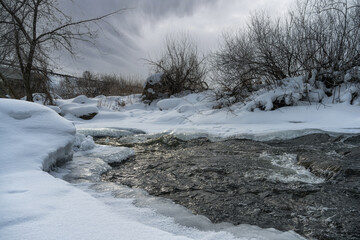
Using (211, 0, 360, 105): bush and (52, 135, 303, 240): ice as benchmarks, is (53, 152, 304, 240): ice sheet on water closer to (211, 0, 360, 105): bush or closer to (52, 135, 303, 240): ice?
(52, 135, 303, 240): ice

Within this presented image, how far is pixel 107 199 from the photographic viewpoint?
6.26 ft

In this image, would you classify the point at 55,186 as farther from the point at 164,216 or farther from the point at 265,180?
the point at 265,180

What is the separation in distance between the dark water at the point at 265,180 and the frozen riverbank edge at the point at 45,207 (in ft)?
1.03

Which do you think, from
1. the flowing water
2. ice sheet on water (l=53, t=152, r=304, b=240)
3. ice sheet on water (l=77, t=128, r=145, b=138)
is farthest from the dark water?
ice sheet on water (l=77, t=128, r=145, b=138)

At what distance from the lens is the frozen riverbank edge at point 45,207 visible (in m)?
1.08

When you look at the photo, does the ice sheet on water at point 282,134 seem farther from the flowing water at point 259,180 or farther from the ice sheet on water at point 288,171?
the ice sheet on water at point 288,171

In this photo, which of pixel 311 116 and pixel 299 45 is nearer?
pixel 311 116

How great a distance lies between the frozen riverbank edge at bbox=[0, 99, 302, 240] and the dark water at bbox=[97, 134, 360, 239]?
0.31 m

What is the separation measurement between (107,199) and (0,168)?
2.86 feet

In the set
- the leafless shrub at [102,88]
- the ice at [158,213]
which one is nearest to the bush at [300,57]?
the ice at [158,213]

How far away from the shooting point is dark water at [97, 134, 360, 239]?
1.68 m

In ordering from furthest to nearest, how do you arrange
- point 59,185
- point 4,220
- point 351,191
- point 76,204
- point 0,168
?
point 351,191 → point 0,168 → point 59,185 → point 76,204 → point 4,220

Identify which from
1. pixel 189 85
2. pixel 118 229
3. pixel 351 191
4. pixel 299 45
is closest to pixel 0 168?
pixel 118 229

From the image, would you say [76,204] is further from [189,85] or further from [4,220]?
[189,85]
